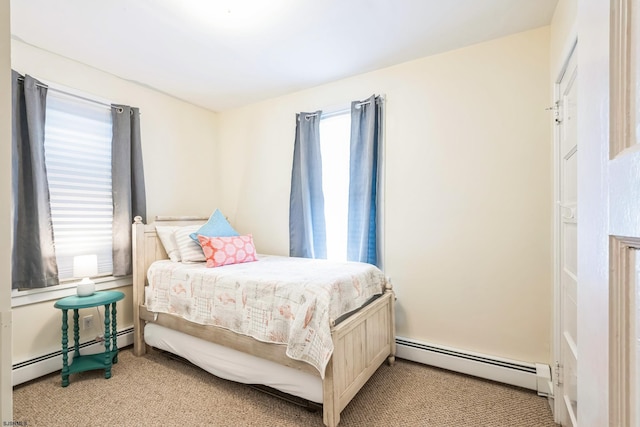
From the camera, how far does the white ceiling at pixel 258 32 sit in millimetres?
1792

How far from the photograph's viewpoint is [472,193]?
7.24ft

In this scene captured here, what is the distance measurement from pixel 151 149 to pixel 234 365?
2.23 metres

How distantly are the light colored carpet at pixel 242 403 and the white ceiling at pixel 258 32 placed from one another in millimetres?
2478

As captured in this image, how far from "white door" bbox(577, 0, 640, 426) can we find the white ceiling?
5.25 ft

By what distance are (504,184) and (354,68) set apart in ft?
5.09

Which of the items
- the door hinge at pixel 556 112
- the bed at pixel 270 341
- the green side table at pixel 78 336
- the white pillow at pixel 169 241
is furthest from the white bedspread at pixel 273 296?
the door hinge at pixel 556 112

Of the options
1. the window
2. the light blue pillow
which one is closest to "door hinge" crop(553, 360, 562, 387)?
the window

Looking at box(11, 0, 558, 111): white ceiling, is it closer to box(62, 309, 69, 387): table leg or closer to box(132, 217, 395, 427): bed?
box(132, 217, 395, 427): bed

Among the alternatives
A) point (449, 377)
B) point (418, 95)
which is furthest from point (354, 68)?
point (449, 377)

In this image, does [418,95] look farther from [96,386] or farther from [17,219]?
[96,386]

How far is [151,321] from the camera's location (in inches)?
97.7

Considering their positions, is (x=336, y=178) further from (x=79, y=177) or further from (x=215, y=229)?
(x=79, y=177)

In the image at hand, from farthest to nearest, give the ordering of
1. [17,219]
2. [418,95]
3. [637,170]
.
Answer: [418,95] < [17,219] < [637,170]

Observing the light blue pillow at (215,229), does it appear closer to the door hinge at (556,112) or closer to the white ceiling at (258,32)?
the white ceiling at (258,32)
